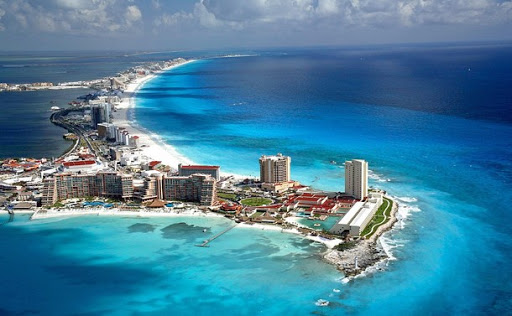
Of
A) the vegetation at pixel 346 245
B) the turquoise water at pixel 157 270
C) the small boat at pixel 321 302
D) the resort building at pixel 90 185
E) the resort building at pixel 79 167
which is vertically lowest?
the small boat at pixel 321 302

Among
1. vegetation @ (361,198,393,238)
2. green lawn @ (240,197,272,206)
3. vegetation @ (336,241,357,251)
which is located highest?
green lawn @ (240,197,272,206)

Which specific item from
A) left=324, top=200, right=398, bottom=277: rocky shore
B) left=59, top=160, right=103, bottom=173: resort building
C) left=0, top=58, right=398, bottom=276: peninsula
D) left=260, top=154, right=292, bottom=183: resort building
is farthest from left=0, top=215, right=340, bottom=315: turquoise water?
left=59, top=160, right=103, bottom=173: resort building

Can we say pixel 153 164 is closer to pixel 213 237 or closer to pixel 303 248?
pixel 213 237

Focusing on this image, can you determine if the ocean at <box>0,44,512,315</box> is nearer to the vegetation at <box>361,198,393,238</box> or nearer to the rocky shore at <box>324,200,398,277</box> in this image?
the rocky shore at <box>324,200,398,277</box>

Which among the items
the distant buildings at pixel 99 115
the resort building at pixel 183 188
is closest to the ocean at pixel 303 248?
the resort building at pixel 183 188

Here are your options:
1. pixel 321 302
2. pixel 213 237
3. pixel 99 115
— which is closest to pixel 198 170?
pixel 213 237

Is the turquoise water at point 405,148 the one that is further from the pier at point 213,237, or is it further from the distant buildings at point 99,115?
the pier at point 213,237
